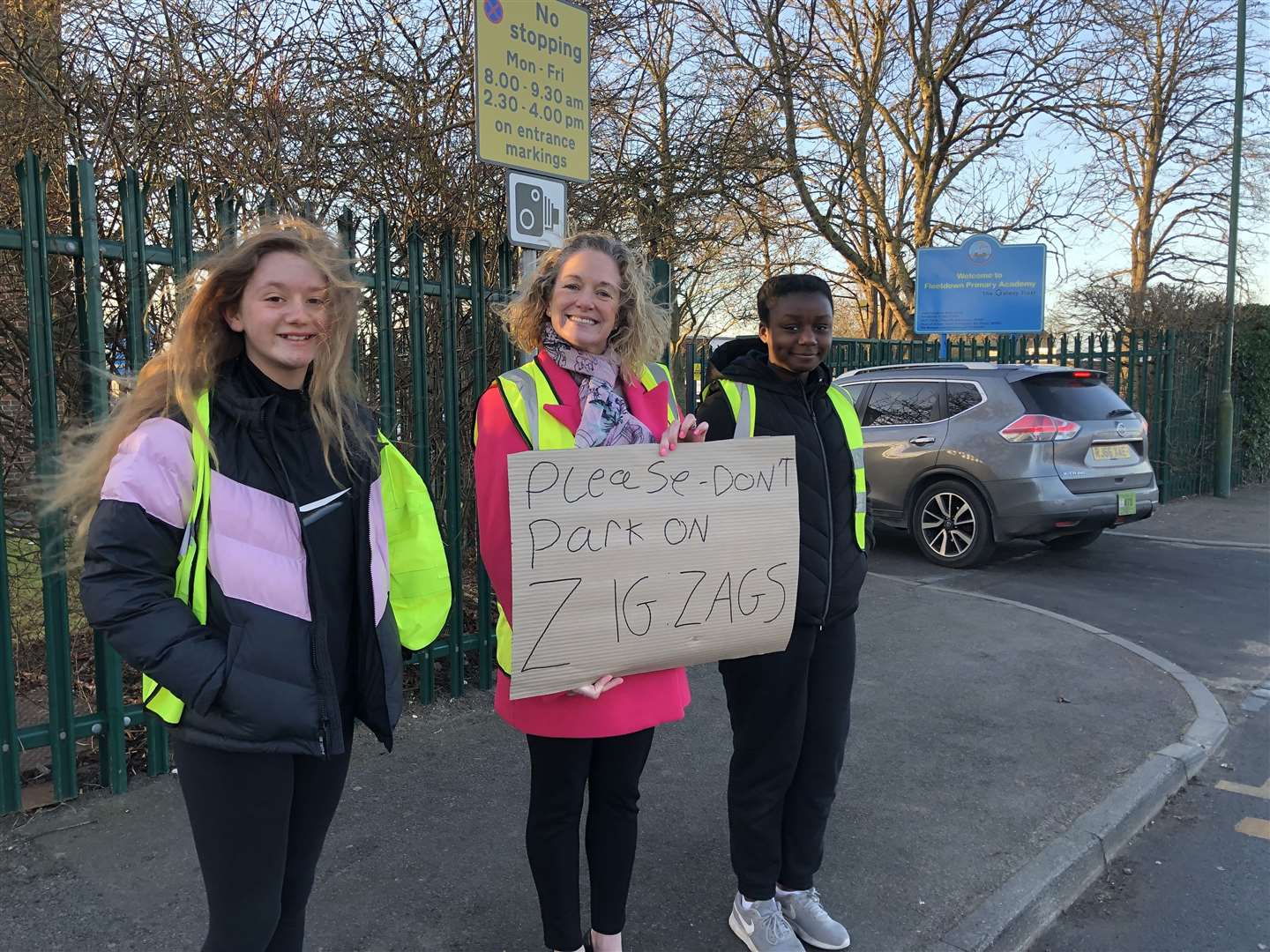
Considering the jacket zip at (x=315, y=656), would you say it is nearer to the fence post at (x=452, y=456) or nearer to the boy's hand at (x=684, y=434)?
the boy's hand at (x=684, y=434)

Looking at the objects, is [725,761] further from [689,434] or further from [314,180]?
[314,180]

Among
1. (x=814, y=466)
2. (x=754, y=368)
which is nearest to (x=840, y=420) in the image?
(x=814, y=466)

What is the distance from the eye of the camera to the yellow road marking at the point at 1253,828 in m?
3.59

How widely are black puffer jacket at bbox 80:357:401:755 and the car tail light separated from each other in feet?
23.3

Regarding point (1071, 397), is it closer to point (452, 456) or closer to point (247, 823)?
point (452, 456)

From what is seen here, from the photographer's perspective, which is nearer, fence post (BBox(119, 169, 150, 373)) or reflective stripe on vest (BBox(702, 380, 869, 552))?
reflective stripe on vest (BBox(702, 380, 869, 552))

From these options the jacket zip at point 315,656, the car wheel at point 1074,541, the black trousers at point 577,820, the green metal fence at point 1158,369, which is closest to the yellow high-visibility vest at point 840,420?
the black trousers at point 577,820

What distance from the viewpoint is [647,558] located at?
2.25 metres

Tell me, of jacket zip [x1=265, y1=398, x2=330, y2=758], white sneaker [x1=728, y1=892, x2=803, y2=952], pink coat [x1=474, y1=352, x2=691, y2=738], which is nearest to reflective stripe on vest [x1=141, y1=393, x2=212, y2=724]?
jacket zip [x1=265, y1=398, x2=330, y2=758]

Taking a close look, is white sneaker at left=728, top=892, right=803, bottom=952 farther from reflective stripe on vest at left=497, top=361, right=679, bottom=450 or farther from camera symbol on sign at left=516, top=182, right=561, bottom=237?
camera symbol on sign at left=516, top=182, right=561, bottom=237

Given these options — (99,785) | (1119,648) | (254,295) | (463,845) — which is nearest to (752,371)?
(254,295)

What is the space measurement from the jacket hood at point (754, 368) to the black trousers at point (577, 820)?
3.33 feet

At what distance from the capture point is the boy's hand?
2.23 meters

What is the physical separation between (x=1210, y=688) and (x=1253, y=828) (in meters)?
1.72
